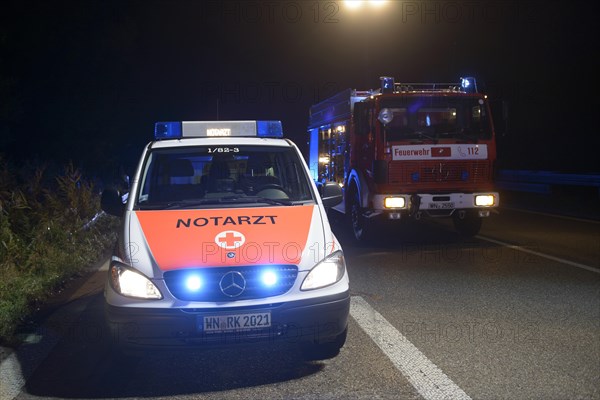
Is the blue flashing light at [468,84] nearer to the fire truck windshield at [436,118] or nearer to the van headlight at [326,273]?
the fire truck windshield at [436,118]

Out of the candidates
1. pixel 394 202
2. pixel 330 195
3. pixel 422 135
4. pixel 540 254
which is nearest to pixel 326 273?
pixel 330 195

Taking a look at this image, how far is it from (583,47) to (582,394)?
110ft

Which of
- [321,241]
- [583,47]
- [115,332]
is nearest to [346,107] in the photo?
[321,241]

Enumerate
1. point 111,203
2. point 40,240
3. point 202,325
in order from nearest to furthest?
point 202,325 < point 111,203 < point 40,240

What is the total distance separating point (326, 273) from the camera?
4734 mm

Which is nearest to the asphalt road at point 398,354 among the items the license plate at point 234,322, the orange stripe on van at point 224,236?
the license plate at point 234,322

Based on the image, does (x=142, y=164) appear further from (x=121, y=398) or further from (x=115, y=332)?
(x=121, y=398)

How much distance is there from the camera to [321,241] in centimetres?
489

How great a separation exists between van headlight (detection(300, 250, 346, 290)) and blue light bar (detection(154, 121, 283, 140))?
221 centimetres

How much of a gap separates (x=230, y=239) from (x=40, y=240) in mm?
5044

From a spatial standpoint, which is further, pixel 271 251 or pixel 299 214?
pixel 299 214

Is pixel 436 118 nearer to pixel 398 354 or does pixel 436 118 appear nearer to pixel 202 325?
pixel 398 354

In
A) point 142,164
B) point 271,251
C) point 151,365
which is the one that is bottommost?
point 151,365

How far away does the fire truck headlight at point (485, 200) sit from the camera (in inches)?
435
